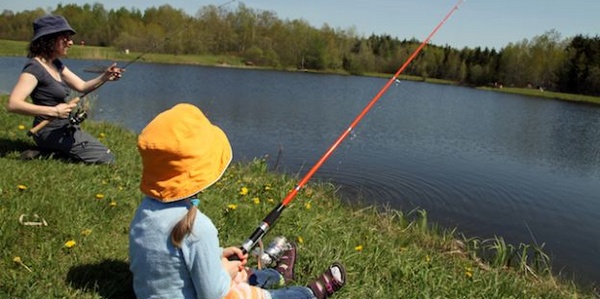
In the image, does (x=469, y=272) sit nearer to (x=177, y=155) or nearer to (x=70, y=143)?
(x=177, y=155)

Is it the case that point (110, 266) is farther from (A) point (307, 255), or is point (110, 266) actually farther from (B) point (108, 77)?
(B) point (108, 77)

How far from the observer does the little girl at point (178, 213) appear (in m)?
2.21

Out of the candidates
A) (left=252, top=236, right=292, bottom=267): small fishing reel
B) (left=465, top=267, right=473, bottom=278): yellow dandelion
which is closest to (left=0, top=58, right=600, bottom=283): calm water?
(left=465, top=267, right=473, bottom=278): yellow dandelion

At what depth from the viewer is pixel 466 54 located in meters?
80.2

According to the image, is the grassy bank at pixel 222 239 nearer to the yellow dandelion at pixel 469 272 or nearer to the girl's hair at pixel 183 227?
the yellow dandelion at pixel 469 272

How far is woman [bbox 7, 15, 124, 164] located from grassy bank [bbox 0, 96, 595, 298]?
247mm

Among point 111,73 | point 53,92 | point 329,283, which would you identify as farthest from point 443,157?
point 329,283

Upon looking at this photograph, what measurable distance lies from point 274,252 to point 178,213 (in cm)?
136

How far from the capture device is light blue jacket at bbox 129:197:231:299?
2309 mm

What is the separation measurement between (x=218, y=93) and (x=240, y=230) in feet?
75.7

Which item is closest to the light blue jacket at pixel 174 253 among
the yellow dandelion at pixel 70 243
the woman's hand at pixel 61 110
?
the yellow dandelion at pixel 70 243

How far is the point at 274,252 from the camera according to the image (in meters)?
3.53

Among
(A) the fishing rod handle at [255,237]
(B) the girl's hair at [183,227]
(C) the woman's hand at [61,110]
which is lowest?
(A) the fishing rod handle at [255,237]

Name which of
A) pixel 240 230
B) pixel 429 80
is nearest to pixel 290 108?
pixel 240 230
